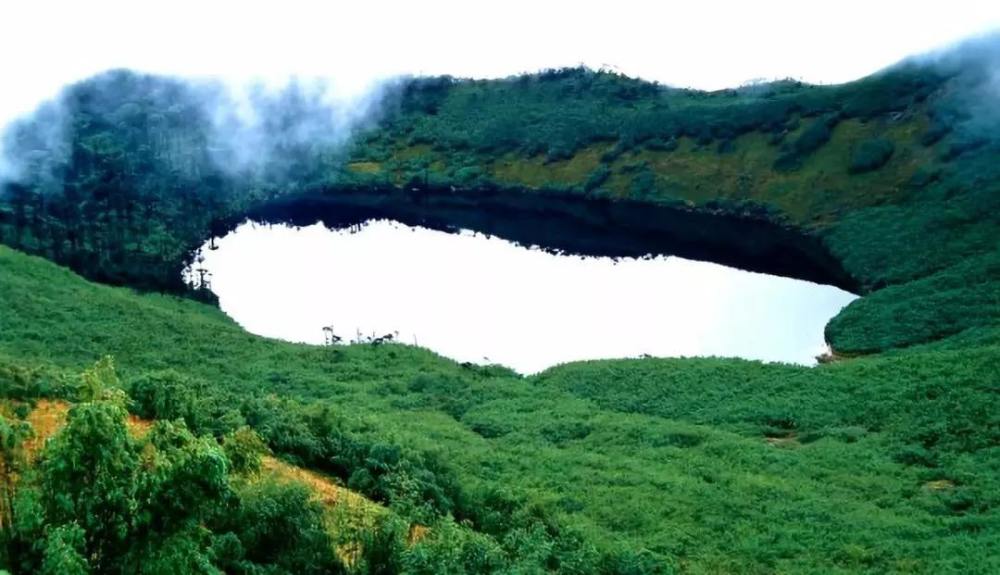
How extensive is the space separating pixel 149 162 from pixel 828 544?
329 ft

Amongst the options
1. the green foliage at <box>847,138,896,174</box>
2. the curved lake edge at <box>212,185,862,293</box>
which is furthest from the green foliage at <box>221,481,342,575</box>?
the green foliage at <box>847,138,896,174</box>

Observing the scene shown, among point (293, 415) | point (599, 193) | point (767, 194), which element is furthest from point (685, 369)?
point (599, 193)

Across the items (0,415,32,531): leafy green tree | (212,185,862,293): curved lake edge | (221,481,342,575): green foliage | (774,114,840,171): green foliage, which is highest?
(774,114,840,171): green foliage

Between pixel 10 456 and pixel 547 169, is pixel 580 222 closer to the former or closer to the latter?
pixel 547 169

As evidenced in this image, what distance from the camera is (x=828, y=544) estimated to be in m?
30.0

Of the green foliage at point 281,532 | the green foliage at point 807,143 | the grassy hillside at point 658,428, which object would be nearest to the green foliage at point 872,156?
the green foliage at point 807,143

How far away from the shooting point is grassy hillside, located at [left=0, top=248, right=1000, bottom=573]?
29844mm

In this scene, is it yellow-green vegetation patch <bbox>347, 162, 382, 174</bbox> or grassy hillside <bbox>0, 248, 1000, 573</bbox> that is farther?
yellow-green vegetation patch <bbox>347, 162, 382, 174</bbox>

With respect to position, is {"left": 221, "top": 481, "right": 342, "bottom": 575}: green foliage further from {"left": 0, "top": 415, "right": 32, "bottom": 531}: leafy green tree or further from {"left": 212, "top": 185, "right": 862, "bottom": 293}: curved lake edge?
{"left": 212, "top": 185, "right": 862, "bottom": 293}: curved lake edge

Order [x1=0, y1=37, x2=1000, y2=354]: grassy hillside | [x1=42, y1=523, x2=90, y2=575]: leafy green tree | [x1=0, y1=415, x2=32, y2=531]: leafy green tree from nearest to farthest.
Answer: [x1=42, y1=523, x2=90, y2=575]: leafy green tree < [x1=0, y1=415, x2=32, y2=531]: leafy green tree < [x1=0, y1=37, x2=1000, y2=354]: grassy hillside

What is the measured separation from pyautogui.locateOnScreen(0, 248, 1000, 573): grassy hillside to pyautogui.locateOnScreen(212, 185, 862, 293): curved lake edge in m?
32.3

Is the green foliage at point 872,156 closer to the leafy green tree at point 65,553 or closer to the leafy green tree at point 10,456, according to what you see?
the leafy green tree at point 10,456

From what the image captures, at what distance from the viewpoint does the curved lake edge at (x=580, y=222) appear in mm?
90312

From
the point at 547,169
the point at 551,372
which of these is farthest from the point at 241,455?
the point at 547,169
